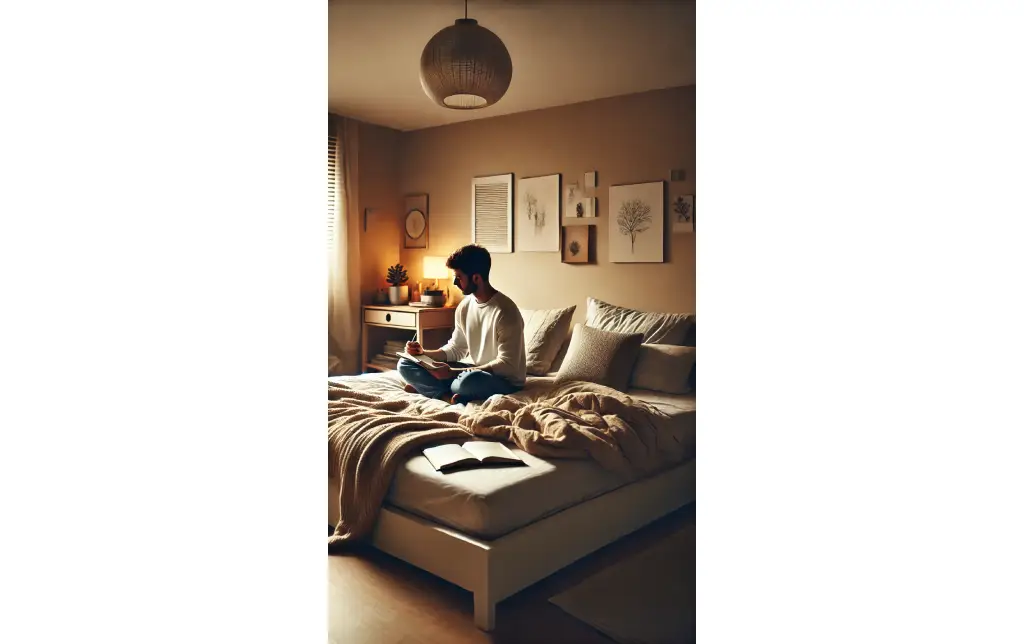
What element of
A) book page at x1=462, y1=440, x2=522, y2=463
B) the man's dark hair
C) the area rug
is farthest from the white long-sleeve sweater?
the area rug

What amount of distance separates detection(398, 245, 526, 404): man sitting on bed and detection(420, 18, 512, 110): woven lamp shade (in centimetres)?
73

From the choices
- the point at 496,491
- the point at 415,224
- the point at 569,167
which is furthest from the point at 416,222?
the point at 496,491

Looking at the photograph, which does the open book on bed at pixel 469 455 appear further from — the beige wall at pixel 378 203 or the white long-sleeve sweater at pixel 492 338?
the beige wall at pixel 378 203

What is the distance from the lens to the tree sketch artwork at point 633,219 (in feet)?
13.7

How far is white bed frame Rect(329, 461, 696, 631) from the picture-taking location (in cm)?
186

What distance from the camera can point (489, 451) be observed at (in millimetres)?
2178

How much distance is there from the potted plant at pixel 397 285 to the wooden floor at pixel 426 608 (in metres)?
3.07

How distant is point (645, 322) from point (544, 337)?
62cm
